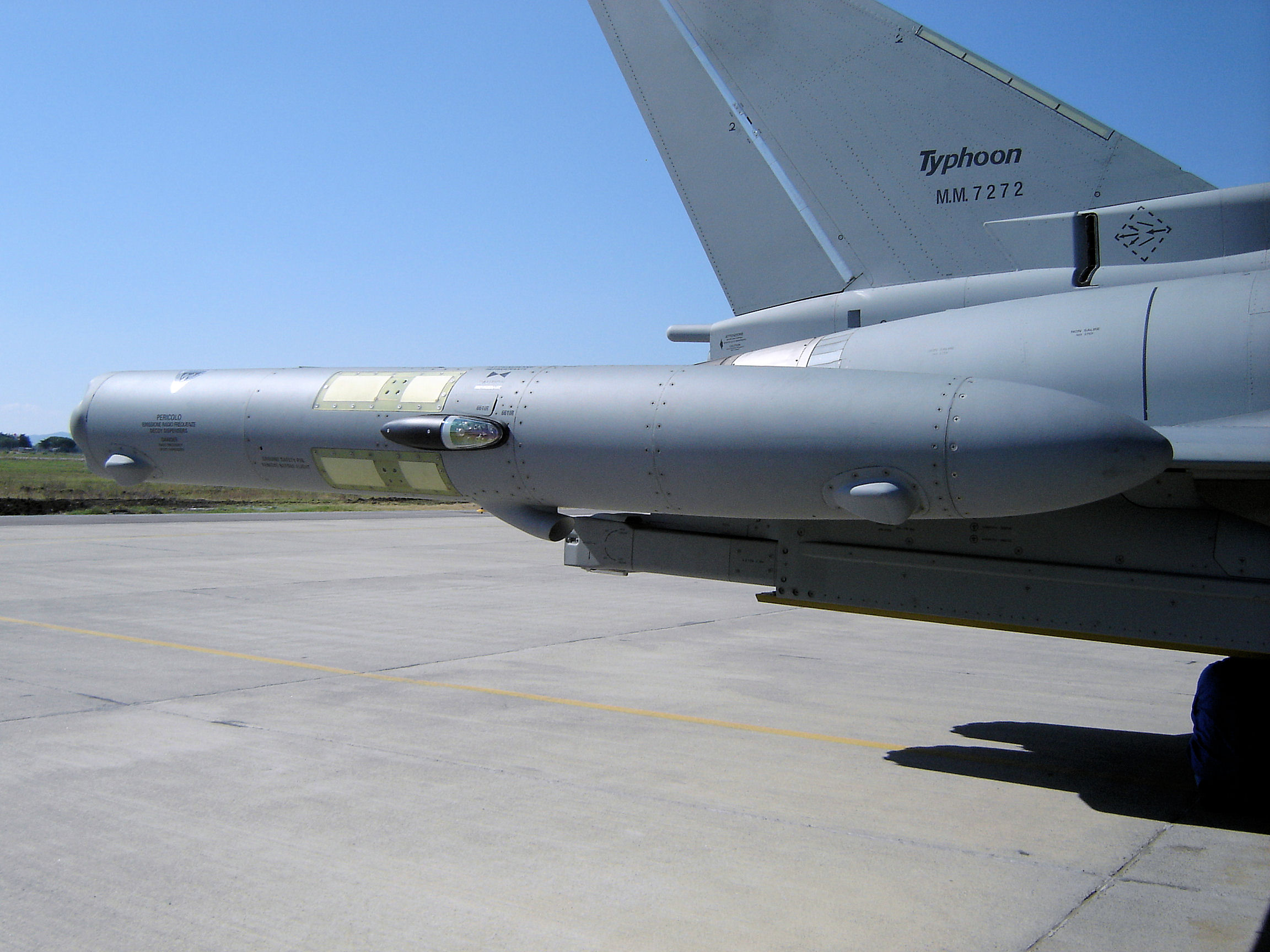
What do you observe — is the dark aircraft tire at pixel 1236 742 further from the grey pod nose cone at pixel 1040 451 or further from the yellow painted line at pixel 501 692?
the yellow painted line at pixel 501 692

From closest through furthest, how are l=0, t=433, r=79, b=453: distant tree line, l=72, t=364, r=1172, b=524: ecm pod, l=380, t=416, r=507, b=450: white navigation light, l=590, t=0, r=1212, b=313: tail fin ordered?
l=72, t=364, r=1172, b=524: ecm pod, l=380, t=416, r=507, b=450: white navigation light, l=590, t=0, r=1212, b=313: tail fin, l=0, t=433, r=79, b=453: distant tree line

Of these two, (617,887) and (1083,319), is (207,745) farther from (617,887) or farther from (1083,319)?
(1083,319)

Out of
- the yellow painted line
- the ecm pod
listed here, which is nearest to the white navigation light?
the ecm pod

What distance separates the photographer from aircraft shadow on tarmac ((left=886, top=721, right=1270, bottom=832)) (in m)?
5.73

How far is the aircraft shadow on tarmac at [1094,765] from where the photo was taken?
5.73 meters

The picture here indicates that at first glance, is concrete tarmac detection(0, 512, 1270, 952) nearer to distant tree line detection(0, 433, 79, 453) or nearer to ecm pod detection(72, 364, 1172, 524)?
ecm pod detection(72, 364, 1172, 524)

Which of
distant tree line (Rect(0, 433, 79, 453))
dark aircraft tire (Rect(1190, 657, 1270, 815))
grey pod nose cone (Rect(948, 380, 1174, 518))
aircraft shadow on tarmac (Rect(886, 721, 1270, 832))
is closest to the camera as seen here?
grey pod nose cone (Rect(948, 380, 1174, 518))

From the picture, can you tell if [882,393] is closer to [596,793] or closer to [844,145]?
[596,793]

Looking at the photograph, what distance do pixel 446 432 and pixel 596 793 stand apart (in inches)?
88.3

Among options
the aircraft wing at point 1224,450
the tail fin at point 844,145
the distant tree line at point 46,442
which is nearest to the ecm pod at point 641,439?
the aircraft wing at point 1224,450

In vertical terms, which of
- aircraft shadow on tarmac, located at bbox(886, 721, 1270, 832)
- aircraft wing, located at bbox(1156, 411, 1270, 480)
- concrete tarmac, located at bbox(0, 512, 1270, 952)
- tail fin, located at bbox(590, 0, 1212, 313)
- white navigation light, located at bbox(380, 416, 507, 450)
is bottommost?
aircraft shadow on tarmac, located at bbox(886, 721, 1270, 832)

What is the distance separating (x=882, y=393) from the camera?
17.4 feet

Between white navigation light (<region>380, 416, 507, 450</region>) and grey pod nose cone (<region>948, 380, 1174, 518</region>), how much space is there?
8.51 feet

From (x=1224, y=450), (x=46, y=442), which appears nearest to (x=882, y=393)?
(x=1224, y=450)
